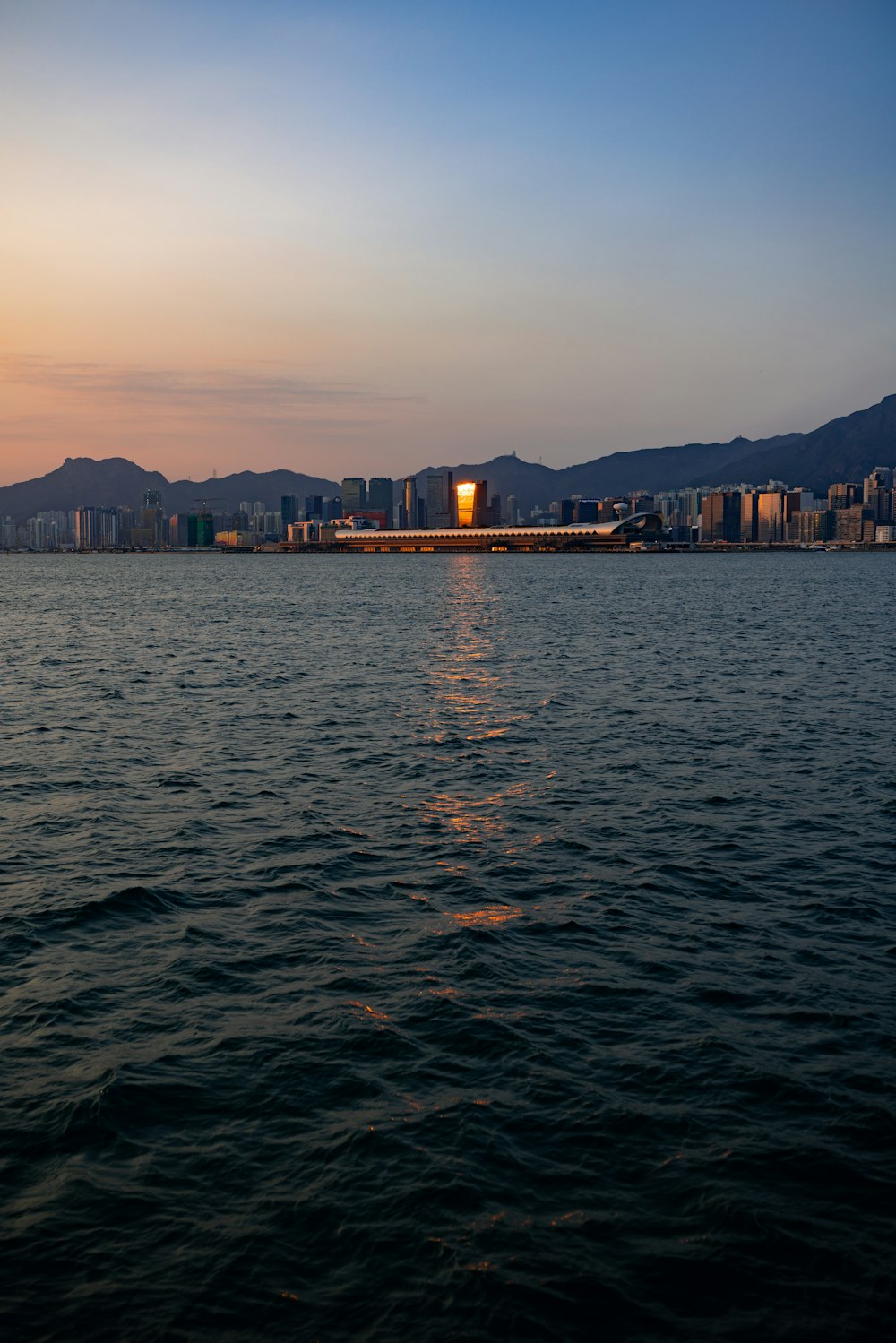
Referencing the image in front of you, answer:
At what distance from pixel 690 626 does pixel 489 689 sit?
4604cm

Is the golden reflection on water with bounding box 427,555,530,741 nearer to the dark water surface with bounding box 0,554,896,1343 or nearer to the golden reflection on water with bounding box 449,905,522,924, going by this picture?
the dark water surface with bounding box 0,554,896,1343

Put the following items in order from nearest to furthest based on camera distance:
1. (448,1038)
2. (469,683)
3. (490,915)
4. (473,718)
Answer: (448,1038), (490,915), (473,718), (469,683)

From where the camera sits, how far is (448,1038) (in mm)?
15898

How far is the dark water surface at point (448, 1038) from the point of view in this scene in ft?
35.9

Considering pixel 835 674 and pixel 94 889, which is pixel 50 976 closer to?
pixel 94 889

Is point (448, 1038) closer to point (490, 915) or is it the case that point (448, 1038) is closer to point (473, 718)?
point (490, 915)

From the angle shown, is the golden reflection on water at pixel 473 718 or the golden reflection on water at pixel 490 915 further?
the golden reflection on water at pixel 473 718

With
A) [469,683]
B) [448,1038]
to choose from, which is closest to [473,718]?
[469,683]

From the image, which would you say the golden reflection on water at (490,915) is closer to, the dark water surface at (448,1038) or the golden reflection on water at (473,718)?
the dark water surface at (448,1038)

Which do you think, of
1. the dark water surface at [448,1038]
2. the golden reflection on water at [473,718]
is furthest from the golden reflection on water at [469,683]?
the dark water surface at [448,1038]

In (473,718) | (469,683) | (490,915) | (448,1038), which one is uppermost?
(469,683)

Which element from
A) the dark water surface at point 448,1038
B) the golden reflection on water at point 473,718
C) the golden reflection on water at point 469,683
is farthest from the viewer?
the golden reflection on water at point 469,683

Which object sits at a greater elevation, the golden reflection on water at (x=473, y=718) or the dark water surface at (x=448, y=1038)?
the golden reflection on water at (x=473, y=718)

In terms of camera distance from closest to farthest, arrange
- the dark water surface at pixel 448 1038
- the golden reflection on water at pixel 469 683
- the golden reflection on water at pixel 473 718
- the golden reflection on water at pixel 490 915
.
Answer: the dark water surface at pixel 448 1038 < the golden reflection on water at pixel 490 915 < the golden reflection on water at pixel 473 718 < the golden reflection on water at pixel 469 683
